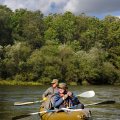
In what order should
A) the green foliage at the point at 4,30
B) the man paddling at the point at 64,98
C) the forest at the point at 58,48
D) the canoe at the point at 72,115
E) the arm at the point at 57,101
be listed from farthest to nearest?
the green foliage at the point at 4,30 → the forest at the point at 58,48 → the arm at the point at 57,101 → the man paddling at the point at 64,98 → the canoe at the point at 72,115

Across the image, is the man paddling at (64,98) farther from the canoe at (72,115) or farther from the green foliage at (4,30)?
the green foliage at (4,30)

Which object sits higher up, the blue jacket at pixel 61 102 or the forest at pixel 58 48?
the forest at pixel 58 48

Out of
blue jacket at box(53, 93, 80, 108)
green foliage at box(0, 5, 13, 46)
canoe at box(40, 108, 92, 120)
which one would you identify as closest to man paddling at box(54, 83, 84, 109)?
blue jacket at box(53, 93, 80, 108)

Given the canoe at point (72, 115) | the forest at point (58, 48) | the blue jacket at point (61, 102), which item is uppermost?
the forest at point (58, 48)

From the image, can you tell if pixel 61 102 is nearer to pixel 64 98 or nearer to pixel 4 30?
pixel 64 98

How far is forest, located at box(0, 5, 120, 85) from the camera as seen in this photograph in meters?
62.0

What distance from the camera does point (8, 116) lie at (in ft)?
69.1

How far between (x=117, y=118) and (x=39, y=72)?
42146 mm

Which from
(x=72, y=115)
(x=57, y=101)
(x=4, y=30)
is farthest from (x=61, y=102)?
(x=4, y=30)

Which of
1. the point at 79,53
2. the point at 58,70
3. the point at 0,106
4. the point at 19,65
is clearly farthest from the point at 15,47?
the point at 0,106

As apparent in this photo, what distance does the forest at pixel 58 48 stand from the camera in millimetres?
62031

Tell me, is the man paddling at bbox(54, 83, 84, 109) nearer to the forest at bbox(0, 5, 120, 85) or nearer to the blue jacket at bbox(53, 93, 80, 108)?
the blue jacket at bbox(53, 93, 80, 108)

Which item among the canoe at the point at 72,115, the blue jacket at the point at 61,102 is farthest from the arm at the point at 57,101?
the canoe at the point at 72,115

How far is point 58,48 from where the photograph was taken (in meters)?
67.2
